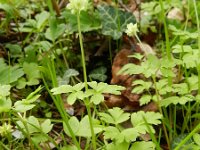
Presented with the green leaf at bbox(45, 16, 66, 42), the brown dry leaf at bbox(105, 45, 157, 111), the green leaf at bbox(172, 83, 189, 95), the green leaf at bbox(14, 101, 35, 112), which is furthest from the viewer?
the green leaf at bbox(45, 16, 66, 42)

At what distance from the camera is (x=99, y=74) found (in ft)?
5.81

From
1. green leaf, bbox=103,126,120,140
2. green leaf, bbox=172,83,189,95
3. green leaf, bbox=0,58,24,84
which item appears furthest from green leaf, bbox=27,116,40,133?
green leaf, bbox=172,83,189,95

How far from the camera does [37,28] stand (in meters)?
1.93

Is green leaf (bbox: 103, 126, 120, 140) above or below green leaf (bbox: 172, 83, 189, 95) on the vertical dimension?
below

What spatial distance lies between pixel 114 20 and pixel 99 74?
13.1 inches

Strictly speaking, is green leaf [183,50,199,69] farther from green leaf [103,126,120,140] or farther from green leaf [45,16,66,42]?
green leaf [45,16,66,42]

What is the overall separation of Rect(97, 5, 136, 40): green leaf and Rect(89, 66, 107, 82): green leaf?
0.17 metres

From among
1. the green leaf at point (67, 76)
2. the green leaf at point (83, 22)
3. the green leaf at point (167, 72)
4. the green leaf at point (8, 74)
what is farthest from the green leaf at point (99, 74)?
the green leaf at point (167, 72)

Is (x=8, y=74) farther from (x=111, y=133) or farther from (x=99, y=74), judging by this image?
(x=111, y=133)

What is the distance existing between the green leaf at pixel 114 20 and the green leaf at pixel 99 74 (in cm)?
17

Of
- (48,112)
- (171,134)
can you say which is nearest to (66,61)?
(48,112)

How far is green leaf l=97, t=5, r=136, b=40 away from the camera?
186 cm

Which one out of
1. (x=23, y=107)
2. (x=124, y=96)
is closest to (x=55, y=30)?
(x=124, y=96)

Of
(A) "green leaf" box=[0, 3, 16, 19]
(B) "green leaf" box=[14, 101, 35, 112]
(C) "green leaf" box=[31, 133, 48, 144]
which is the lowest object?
(C) "green leaf" box=[31, 133, 48, 144]
